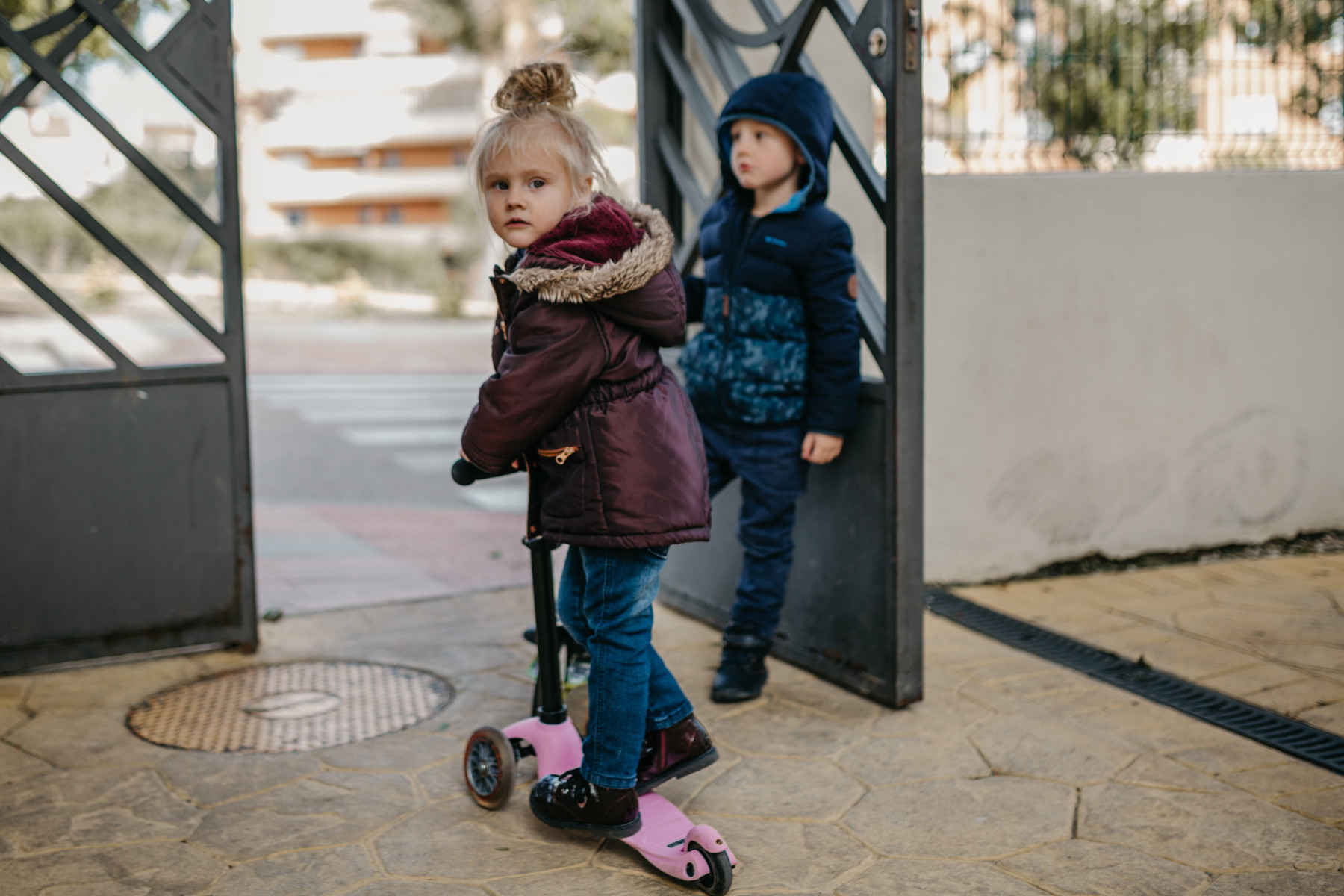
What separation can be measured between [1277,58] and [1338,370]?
4.98 ft

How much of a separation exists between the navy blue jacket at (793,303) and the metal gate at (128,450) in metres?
1.62

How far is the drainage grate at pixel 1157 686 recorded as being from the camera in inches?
133

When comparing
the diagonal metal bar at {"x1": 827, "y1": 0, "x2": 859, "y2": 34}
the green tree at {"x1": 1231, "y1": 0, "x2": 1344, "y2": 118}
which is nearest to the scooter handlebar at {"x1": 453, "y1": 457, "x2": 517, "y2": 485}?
the diagonal metal bar at {"x1": 827, "y1": 0, "x2": 859, "y2": 34}

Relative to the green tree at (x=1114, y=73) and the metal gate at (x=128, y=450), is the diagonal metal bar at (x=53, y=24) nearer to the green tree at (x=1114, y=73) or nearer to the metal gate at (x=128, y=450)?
the metal gate at (x=128, y=450)

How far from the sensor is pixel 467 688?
3840 mm

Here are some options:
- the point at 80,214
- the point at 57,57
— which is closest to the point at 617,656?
the point at 80,214

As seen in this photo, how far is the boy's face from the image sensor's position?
361cm

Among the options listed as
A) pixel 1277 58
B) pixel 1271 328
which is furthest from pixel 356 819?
pixel 1277 58

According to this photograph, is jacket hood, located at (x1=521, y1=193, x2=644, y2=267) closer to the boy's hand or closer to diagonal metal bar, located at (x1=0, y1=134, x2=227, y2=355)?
the boy's hand

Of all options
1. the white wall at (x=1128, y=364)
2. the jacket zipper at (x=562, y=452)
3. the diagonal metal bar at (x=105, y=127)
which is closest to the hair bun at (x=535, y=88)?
the jacket zipper at (x=562, y=452)

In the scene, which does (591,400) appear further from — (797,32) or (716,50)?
(716,50)

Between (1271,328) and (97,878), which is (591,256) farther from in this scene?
(1271,328)

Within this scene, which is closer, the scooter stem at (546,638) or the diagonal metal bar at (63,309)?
the scooter stem at (546,638)

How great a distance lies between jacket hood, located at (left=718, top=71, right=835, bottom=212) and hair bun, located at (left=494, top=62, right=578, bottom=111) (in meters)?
1.02
